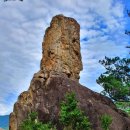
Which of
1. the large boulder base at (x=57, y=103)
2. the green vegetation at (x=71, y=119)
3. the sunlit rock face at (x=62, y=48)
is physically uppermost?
the sunlit rock face at (x=62, y=48)

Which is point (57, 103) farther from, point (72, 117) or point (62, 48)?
point (72, 117)

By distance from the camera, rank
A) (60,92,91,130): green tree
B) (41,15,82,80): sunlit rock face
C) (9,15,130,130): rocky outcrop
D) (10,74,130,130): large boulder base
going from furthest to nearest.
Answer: (41,15,82,80): sunlit rock face → (9,15,130,130): rocky outcrop → (10,74,130,130): large boulder base → (60,92,91,130): green tree

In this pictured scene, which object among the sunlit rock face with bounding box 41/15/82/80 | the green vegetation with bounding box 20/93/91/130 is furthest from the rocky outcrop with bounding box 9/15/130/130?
the green vegetation with bounding box 20/93/91/130

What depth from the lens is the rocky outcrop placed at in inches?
1106

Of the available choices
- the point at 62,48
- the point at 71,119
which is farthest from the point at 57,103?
the point at 71,119

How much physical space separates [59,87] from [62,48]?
408cm

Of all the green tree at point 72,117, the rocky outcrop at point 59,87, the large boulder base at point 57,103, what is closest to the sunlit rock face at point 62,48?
the rocky outcrop at point 59,87

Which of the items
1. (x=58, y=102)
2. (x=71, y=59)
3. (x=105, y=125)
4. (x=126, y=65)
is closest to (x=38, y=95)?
(x=58, y=102)

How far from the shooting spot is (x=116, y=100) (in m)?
41.1

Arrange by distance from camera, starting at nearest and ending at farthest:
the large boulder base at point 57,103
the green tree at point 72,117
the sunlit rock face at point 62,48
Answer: the green tree at point 72,117, the large boulder base at point 57,103, the sunlit rock face at point 62,48

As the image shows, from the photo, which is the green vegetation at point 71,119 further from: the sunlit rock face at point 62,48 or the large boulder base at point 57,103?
the sunlit rock face at point 62,48

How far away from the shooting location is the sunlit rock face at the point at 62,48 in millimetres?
31359

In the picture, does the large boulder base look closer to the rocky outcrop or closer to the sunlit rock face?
the rocky outcrop

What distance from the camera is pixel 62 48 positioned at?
31875 millimetres
